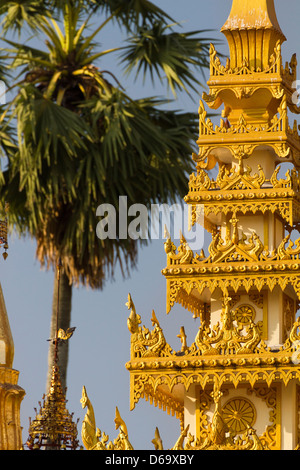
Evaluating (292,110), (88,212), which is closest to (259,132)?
(292,110)

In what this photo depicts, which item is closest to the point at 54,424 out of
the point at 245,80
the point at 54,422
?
the point at 54,422

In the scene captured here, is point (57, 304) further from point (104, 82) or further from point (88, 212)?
point (104, 82)

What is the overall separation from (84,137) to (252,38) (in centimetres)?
354

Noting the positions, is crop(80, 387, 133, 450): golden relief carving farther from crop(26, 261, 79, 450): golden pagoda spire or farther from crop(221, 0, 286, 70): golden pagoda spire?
crop(221, 0, 286, 70): golden pagoda spire

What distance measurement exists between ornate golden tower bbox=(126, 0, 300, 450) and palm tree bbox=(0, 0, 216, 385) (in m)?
2.13

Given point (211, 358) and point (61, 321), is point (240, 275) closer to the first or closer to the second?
point (211, 358)

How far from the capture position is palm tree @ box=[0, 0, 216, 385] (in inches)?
1455

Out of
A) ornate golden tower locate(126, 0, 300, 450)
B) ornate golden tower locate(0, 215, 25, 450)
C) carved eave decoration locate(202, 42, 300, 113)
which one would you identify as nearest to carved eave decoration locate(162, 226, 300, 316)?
ornate golden tower locate(126, 0, 300, 450)

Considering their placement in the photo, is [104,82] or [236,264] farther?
[104,82]

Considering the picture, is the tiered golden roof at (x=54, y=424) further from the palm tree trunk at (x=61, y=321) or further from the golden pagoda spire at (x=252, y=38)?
the golden pagoda spire at (x=252, y=38)

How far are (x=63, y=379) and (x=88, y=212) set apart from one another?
2.91 m

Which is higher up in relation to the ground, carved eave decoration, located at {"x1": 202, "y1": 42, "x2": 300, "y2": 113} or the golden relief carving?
carved eave decoration, located at {"x1": 202, "y1": 42, "x2": 300, "y2": 113}

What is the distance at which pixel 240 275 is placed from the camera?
112ft

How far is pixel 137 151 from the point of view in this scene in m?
37.8
